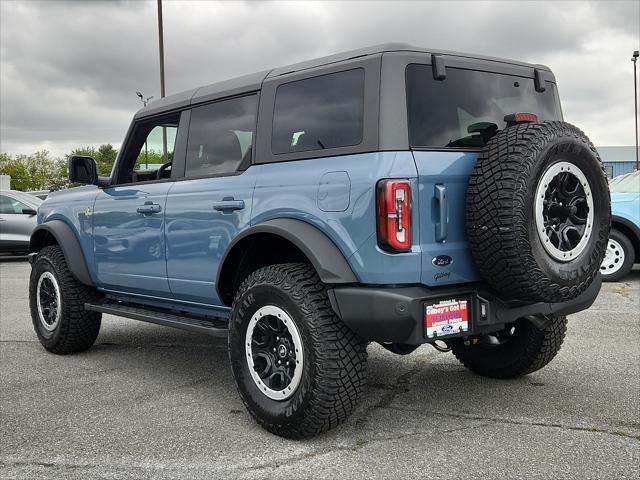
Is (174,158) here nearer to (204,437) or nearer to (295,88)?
(295,88)

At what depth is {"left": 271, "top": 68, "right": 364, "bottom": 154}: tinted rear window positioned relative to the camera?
11.4 feet

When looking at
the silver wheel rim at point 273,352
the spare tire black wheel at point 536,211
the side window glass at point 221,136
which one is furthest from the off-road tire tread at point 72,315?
the spare tire black wheel at point 536,211

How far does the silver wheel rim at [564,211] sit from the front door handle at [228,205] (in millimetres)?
1631

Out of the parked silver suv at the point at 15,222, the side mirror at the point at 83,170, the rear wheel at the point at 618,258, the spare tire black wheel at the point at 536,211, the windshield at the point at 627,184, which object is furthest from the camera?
the parked silver suv at the point at 15,222

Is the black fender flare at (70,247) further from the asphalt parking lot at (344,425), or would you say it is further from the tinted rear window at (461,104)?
the tinted rear window at (461,104)

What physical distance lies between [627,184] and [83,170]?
7.65 meters

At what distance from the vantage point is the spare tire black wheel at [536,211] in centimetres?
316

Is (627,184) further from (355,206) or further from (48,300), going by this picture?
(48,300)

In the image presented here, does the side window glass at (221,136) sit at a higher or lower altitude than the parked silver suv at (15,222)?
higher

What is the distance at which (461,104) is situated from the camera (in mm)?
3623

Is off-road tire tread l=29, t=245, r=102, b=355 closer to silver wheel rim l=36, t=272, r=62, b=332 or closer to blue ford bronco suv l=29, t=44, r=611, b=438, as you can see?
silver wheel rim l=36, t=272, r=62, b=332

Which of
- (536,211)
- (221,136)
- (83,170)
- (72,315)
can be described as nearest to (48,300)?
(72,315)

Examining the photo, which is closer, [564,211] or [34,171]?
[564,211]

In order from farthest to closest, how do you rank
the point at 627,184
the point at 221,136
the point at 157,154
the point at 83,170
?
the point at 627,184 → the point at 83,170 → the point at 157,154 → the point at 221,136
